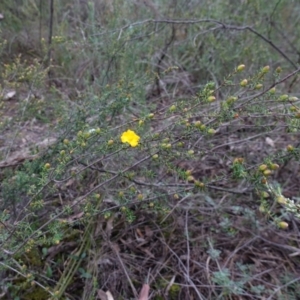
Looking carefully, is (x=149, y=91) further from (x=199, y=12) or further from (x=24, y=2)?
(x=24, y=2)

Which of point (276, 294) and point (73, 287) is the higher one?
point (73, 287)

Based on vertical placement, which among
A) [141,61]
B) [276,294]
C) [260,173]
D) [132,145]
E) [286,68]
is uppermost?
[132,145]

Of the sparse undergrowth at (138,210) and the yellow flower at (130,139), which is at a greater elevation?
the yellow flower at (130,139)

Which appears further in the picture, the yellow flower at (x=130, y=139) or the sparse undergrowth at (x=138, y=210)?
the sparse undergrowth at (x=138, y=210)

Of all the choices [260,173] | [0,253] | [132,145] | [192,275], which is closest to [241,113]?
[260,173]

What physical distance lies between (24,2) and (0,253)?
2034 millimetres

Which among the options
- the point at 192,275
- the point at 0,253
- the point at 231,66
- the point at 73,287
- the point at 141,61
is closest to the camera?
the point at 0,253

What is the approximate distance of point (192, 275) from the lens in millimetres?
1854

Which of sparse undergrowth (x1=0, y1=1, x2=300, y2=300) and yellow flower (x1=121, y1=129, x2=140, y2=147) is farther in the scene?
sparse undergrowth (x1=0, y1=1, x2=300, y2=300)

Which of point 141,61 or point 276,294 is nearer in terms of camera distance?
point 276,294

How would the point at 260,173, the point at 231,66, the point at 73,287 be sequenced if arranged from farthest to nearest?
the point at 231,66
the point at 73,287
the point at 260,173

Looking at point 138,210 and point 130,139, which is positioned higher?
point 130,139

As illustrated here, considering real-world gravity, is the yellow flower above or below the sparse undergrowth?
above

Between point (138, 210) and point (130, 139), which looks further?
point (138, 210)
